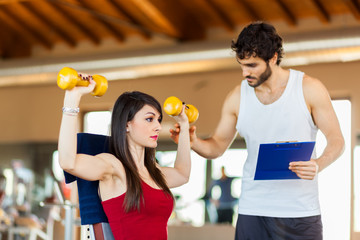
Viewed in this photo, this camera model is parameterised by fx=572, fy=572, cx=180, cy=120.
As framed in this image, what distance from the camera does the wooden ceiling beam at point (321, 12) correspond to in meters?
7.90

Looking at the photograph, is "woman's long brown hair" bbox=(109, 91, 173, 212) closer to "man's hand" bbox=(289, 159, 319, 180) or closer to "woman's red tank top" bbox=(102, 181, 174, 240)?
"woman's red tank top" bbox=(102, 181, 174, 240)

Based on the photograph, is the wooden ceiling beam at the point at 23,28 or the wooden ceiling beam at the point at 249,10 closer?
the wooden ceiling beam at the point at 249,10

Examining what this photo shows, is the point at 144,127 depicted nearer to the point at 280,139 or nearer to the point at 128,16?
the point at 280,139

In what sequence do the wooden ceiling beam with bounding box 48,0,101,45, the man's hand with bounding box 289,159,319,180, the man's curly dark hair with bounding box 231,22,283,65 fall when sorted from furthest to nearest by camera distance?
1. the wooden ceiling beam with bounding box 48,0,101,45
2. the man's curly dark hair with bounding box 231,22,283,65
3. the man's hand with bounding box 289,159,319,180

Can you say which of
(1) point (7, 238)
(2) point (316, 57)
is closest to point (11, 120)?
(1) point (7, 238)

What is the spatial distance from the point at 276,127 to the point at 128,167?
664 millimetres

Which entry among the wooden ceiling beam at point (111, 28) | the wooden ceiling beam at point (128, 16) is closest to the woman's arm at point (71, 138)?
the wooden ceiling beam at point (128, 16)

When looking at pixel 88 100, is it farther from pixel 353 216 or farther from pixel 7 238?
pixel 353 216

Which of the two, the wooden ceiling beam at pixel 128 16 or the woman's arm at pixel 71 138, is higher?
the wooden ceiling beam at pixel 128 16

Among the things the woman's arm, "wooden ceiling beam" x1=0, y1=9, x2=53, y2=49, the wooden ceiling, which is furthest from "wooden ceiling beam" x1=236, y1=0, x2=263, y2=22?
the woman's arm

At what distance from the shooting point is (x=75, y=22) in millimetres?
9844

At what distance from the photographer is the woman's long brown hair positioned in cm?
232

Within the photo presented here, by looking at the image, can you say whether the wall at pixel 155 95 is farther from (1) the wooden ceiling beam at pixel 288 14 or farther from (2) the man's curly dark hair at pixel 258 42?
(2) the man's curly dark hair at pixel 258 42

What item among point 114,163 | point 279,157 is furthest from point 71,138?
point 279,157
